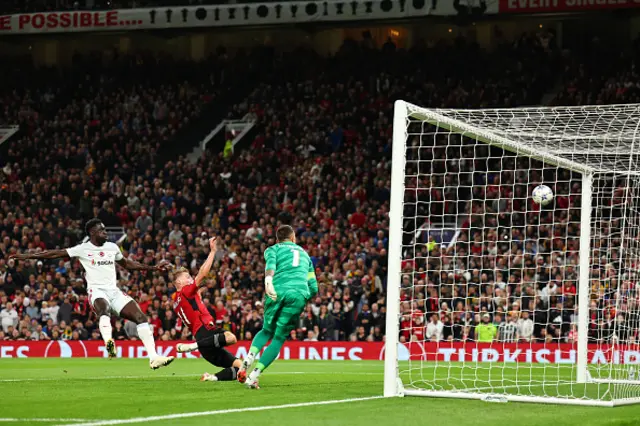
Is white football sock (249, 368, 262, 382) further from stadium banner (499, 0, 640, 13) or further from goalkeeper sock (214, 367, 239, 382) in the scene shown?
stadium banner (499, 0, 640, 13)

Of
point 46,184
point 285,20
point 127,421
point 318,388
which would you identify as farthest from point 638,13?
point 127,421

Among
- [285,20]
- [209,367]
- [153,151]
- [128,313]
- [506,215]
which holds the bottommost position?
[209,367]

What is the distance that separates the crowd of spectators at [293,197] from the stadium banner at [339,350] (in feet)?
1.37

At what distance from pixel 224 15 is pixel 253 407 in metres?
27.6

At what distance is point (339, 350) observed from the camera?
24.7 metres

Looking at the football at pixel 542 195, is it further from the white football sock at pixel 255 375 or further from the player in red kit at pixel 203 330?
the white football sock at pixel 255 375

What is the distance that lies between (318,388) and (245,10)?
24.8m

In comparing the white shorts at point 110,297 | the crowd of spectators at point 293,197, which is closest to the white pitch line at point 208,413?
the white shorts at point 110,297

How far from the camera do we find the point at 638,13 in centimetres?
3462

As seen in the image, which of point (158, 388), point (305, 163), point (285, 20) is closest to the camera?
point (158, 388)

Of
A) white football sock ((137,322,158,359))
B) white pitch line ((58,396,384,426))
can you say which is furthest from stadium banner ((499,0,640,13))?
white pitch line ((58,396,384,426))

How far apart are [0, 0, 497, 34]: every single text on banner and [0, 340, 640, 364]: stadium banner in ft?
43.2

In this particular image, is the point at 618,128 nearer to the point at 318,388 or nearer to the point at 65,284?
the point at 318,388

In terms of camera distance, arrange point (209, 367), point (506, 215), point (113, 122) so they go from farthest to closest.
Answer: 1. point (113, 122)
2. point (506, 215)
3. point (209, 367)
